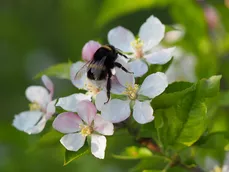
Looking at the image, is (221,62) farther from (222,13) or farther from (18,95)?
(18,95)

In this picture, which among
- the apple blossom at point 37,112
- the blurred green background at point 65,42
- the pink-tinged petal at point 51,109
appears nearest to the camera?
the pink-tinged petal at point 51,109

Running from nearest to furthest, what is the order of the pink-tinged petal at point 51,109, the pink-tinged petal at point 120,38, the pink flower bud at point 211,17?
the pink-tinged petal at point 51,109 → the pink-tinged petal at point 120,38 → the pink flower bud at point 211,17

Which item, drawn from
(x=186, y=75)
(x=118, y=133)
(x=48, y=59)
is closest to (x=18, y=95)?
(x=48, y=59)

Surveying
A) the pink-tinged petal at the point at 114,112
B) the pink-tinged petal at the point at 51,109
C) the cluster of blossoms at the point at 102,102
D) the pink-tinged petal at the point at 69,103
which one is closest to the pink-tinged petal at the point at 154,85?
the cluster of blossoms at the point at 102,102

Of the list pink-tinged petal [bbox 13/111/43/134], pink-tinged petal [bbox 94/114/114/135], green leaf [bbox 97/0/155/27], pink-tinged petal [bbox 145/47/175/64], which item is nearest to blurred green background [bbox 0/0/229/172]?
green leaf [bbox 97/0/155/27]

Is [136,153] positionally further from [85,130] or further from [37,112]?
[37,112]

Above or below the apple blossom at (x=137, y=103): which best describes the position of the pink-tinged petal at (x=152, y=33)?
above

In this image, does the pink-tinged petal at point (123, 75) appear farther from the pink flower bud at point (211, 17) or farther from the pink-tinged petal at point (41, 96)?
the pink flower bud at point (211, 17)

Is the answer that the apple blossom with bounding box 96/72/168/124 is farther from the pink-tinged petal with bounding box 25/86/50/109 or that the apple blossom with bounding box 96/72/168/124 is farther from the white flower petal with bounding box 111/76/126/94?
the pink-tinged petal with bounding box 25/86/50/109

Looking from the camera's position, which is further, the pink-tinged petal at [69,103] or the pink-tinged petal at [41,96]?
the pink-tinged petal at [41,96]
